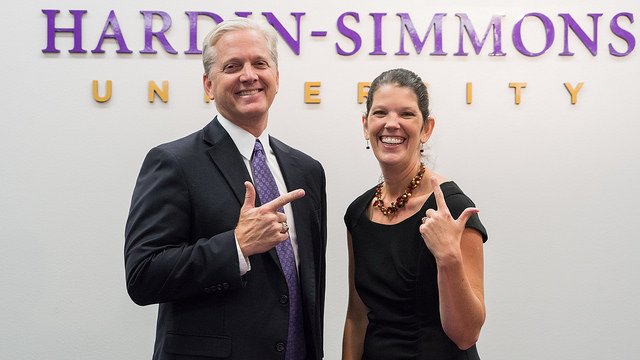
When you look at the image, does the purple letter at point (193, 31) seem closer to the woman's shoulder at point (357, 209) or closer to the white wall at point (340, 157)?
the white wall at point (340, 157)

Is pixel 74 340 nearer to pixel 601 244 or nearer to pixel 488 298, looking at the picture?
pixel 488 298

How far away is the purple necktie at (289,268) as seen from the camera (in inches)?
71.2

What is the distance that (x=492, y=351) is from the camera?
3072mm

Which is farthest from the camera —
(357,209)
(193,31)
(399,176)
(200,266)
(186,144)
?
(193,31)

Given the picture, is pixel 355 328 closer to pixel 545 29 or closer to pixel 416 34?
pixel 416 34

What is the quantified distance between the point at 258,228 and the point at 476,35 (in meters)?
1.91

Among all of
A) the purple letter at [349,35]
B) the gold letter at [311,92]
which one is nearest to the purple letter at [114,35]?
the gold letter at [311,92]

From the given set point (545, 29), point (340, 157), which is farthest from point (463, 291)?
point (545, 29)

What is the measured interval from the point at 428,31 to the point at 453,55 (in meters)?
0.18

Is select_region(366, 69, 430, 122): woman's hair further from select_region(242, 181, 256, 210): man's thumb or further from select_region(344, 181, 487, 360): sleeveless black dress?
select_region(242, 181, 256, 210): man's thumb

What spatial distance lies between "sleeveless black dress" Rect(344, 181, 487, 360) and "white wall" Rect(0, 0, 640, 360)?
1.10 metres

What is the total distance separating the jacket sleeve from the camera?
63.7 inches

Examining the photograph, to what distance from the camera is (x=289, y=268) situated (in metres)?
1.82

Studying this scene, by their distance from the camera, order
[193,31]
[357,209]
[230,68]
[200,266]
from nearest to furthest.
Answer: [200,266] < [230,68] < [357,209] < [193,31]
